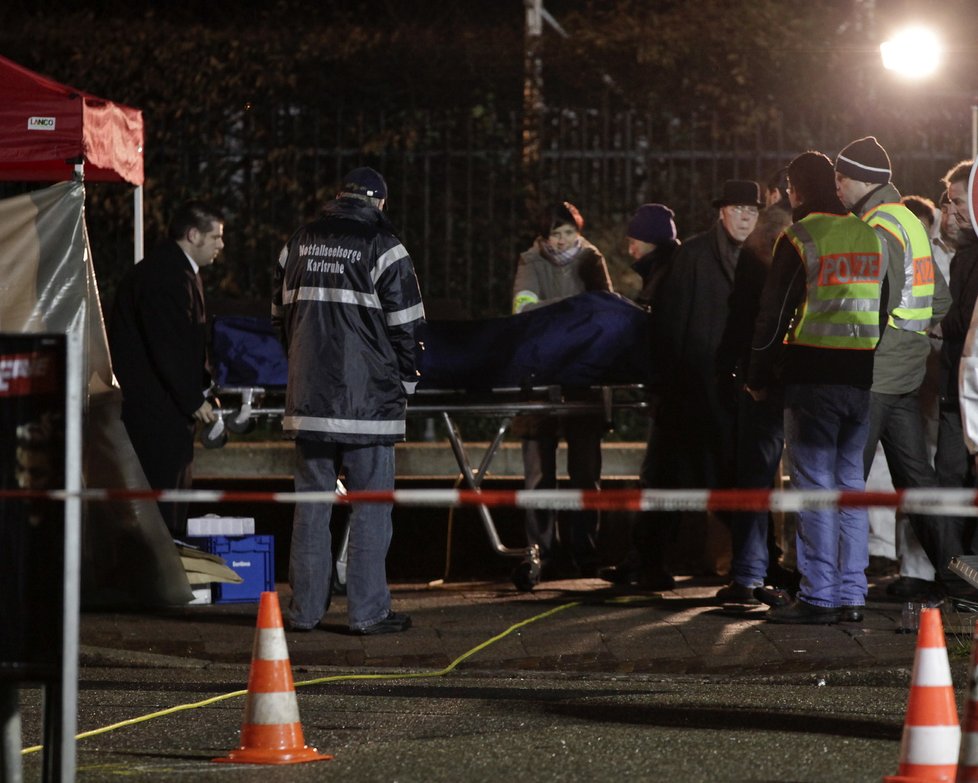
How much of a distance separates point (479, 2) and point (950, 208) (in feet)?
26.8

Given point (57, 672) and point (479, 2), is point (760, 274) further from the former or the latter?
point (479, 2)

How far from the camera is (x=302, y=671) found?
764 cm

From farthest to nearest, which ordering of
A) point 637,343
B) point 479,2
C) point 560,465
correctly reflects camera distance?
1. point 479,2
2. point 560,465
3. point 637,343

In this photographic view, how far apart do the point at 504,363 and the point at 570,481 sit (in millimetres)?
982

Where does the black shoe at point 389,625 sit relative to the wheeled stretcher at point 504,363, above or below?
below

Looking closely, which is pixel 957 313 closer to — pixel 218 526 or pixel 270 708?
pixel 218 526

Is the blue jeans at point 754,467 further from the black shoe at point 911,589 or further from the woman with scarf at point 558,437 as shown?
the woman with scarf at point 558,437

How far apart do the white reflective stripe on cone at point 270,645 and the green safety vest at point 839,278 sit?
3.55 metres

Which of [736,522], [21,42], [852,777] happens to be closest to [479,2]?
[21,42]

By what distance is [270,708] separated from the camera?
18.4 ft

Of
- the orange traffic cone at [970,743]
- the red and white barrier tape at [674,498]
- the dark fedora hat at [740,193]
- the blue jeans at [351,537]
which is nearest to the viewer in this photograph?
the orange traffic cone at [970,743]

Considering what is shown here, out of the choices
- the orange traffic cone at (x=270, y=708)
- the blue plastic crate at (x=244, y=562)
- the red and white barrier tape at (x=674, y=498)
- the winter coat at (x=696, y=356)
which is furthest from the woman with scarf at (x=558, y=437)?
the red and white barrier tape at (x=674, y=498)

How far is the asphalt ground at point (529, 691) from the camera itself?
5629mm

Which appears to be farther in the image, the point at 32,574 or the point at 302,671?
the point at 302,671
